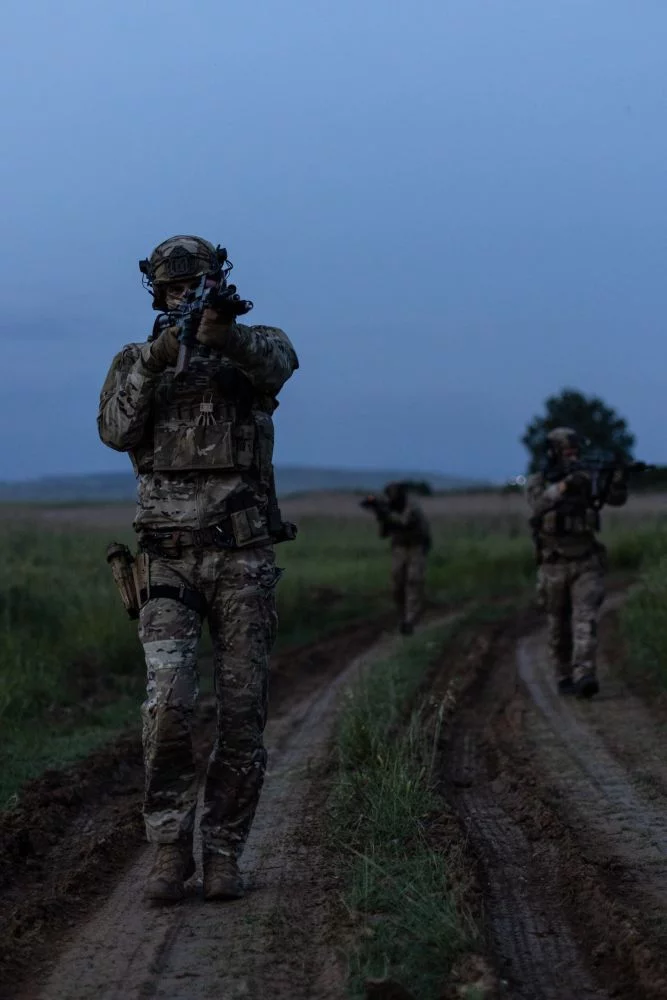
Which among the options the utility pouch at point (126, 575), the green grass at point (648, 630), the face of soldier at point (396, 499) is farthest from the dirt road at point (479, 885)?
the face of soldier at point (396, 499)

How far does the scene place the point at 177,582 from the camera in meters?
5.79

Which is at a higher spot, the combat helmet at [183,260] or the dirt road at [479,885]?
the combat helmet at [183,260]

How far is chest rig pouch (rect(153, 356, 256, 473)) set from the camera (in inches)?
228

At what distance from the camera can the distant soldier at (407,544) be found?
18203 mm

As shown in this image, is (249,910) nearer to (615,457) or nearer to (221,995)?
(221,995)

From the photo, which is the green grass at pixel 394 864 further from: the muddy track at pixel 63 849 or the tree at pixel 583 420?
the tree at pixel 583 420

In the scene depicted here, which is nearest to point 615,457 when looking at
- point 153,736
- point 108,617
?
point 108,617

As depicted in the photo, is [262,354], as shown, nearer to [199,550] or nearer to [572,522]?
[199,550]

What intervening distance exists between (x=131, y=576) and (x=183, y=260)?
4.14 ft

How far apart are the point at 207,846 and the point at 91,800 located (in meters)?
2.70

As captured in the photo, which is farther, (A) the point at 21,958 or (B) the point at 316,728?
(B) the point at 316,728

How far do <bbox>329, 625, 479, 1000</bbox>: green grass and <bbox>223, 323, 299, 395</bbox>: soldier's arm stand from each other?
1.84m

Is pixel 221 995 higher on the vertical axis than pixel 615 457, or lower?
lower

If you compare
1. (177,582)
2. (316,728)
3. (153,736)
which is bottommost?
(316,728)
